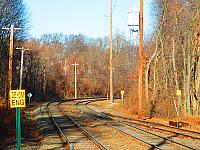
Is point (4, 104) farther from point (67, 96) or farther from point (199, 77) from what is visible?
A: point (67, 96)

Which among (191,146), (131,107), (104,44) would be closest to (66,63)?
(104,44)

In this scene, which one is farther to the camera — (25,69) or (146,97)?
(25,69)

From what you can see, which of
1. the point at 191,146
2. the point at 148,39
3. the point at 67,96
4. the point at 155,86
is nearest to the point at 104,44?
the point at 67,96

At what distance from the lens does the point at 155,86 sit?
45625 millimetres

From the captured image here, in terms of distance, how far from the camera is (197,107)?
35406 mm

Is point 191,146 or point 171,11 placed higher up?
point 171,11

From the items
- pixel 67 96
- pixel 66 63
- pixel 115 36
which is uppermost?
pixel 115 36

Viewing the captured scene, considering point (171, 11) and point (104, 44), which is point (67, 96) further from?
point (171, 11)

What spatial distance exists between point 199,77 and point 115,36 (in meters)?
70.5

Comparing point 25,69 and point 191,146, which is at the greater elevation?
point 25,69

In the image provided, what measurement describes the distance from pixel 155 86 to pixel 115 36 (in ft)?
198

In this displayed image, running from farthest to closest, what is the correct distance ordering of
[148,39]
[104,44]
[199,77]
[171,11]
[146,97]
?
[104,44]
[148,39]
[146,97]
[171,11]
[199,77]

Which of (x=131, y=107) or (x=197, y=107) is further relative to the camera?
(x=131, y=107)

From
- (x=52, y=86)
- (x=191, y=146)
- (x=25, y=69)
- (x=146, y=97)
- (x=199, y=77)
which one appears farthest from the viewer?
(x=52, y=86)
